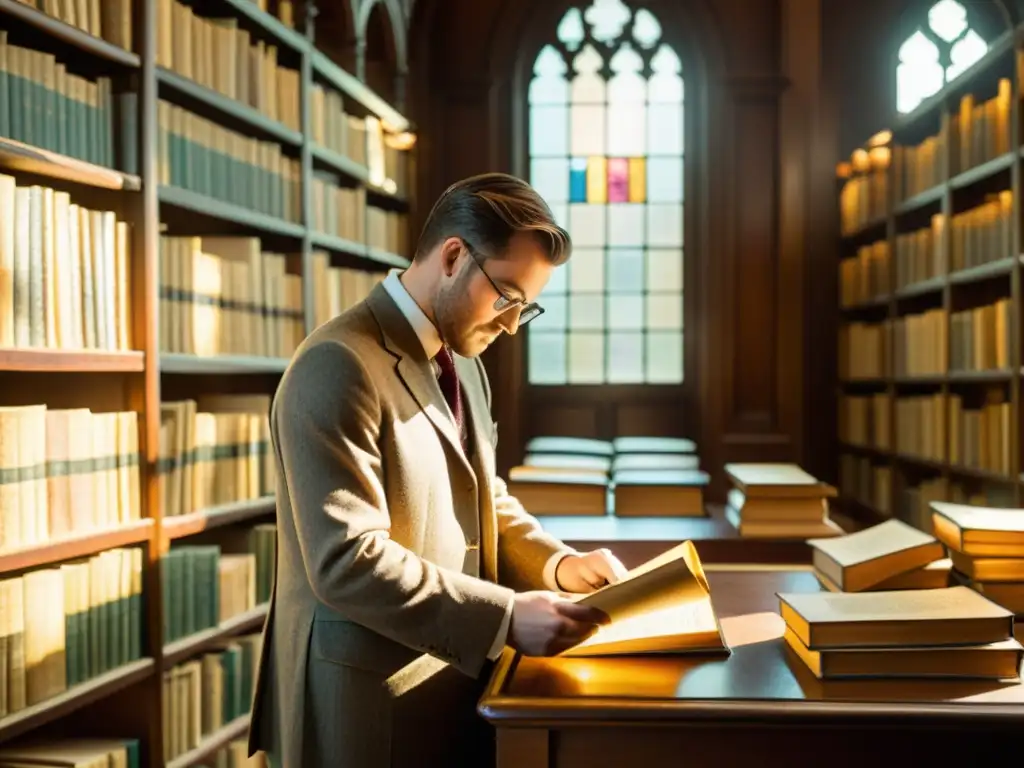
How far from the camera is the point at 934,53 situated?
19.4ft

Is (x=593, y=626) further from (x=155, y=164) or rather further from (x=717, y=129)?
(x=717, y=129)

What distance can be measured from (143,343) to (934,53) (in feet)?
15.9

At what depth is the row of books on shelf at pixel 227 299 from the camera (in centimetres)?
298

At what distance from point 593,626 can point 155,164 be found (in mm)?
1962

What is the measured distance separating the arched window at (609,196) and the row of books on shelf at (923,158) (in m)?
0.93

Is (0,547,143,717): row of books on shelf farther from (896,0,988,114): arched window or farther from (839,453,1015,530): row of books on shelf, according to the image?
(896,0,988,114): arched window

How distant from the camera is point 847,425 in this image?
223 inches

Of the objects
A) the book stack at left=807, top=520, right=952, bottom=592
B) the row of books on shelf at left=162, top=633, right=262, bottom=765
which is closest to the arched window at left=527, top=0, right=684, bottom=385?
the row of books on shelf at left=162, top=633, right=262, bottom=765

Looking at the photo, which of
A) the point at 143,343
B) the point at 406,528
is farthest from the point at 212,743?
the point at 406,528

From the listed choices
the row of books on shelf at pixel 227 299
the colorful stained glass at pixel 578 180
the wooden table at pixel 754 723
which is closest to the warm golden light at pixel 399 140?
the colorful stained glass at pixel 578 180

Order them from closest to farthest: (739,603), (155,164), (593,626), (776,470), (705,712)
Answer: (705,712) → (593,626) → (739,603) → (155,164) → (776,470)

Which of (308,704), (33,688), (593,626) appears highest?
(593,626)

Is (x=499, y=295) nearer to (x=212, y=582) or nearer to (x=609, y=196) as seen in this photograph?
(x=212, y=582)

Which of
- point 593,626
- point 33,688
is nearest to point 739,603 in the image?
point 593,626
